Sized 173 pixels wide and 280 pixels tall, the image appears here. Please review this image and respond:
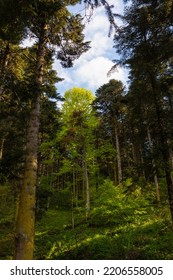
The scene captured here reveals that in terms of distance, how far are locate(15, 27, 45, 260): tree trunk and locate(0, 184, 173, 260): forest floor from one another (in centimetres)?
562

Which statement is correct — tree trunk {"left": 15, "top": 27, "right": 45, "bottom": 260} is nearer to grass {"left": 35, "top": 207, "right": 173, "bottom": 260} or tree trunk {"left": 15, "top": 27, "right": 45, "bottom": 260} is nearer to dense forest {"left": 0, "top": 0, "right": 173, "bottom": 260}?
dense forest {"left": 0, "top": 0, "right": 173, "bottom": 260}

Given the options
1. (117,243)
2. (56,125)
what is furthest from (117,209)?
(56,125)

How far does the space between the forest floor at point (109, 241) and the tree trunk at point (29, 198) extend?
5622 mm

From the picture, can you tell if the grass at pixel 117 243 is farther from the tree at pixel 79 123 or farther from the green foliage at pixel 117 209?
the tree at pixel 79 123

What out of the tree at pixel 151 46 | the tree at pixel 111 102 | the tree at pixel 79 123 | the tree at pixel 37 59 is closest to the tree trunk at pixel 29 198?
the tree at pixel 37 59

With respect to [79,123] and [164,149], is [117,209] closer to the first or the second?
[164,149]

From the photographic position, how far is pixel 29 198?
6570 mm

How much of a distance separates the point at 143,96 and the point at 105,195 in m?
7.71

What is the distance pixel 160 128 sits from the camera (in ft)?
34.9

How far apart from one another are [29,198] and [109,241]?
7357mm

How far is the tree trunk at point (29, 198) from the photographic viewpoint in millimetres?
5945

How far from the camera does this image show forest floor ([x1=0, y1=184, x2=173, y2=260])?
10.9 meters
